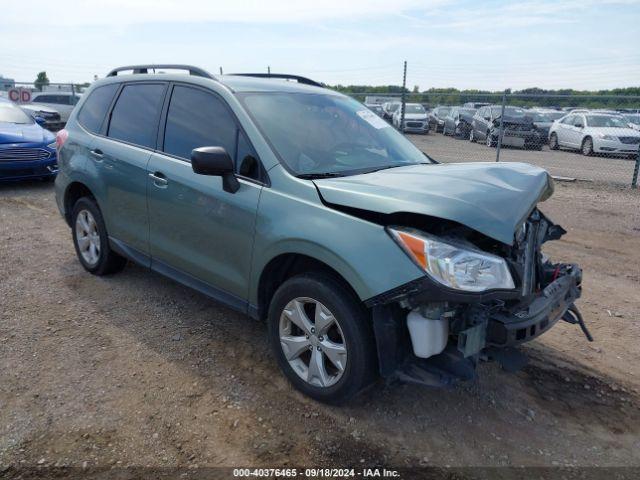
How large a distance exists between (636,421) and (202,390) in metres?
2.55

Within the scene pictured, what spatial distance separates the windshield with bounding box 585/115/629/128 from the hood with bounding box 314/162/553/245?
16025mm

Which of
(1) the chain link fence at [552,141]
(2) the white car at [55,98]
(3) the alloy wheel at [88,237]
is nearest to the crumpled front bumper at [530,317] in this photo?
(3) the alloy wheel at [88,237]

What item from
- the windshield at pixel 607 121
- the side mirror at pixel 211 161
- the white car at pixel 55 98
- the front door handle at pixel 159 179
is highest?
the white car at pixel 55 98

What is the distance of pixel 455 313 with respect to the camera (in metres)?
2.60

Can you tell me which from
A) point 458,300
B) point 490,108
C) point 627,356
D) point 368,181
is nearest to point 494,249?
point 458,300

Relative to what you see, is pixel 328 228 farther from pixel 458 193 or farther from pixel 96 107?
pixel 96 107

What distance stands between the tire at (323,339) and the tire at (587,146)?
1673 centimetres

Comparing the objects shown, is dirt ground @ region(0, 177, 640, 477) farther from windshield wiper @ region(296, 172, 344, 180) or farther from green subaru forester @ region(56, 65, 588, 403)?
windshield wiper @ region(296, 172, 344, 180)

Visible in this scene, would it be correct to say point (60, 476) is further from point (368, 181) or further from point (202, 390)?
point (368, 181)

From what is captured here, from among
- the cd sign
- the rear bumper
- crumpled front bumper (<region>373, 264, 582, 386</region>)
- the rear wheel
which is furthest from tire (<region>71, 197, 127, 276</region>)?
the cd sign

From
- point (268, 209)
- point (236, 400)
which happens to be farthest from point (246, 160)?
point (236, 400)

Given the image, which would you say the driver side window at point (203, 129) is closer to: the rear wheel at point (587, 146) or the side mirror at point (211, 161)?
the side mirror at point (211, 161)

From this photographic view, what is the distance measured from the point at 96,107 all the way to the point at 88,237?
4.00ft

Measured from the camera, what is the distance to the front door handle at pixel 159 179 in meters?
3.77
